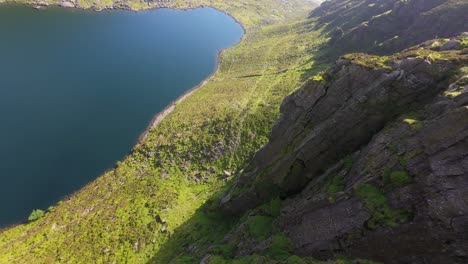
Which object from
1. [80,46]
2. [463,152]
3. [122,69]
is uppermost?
[80,46]

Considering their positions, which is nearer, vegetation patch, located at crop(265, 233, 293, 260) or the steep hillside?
the steep hillside

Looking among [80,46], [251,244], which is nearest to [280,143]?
[251,244]

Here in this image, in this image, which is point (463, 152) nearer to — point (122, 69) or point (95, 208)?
point (95, 208)

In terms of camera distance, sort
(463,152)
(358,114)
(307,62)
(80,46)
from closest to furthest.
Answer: (463,152) → (358,114) → (307,62) → (80,46)

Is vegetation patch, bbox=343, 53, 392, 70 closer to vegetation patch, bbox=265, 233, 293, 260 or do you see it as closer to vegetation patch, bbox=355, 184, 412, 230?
vegetation patch, bbox=355, 184, 412, 230

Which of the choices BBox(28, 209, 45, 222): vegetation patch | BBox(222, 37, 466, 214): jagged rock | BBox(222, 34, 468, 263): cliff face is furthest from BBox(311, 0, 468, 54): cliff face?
BBox(28, 209, 45, 222): vegetation patch

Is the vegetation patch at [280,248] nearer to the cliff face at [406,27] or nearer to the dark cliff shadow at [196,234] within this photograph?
the dark cliff shadow at [196,234]
